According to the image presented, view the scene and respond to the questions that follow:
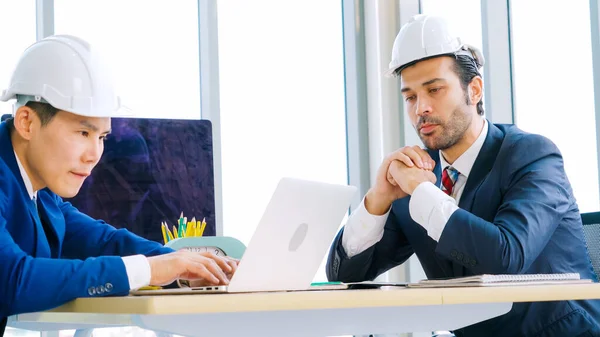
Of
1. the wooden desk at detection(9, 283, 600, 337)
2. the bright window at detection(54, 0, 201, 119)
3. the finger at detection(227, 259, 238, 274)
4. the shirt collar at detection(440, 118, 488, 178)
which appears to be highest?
the bright window at detection(54, 0, 201, 119)

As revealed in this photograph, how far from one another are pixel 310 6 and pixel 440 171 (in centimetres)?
240

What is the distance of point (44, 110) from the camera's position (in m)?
1.88

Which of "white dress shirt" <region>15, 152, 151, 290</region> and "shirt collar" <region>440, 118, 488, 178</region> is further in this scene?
"shirt collar" <region>440, 118, 488, 178</region>

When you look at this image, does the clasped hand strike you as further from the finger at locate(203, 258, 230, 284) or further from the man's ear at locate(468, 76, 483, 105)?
the finger at locate(203, 258, 230, 284)

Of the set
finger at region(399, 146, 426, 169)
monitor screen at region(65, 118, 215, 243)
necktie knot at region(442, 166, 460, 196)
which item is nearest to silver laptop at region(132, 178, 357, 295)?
finger at region(399, 146, 426, 169)

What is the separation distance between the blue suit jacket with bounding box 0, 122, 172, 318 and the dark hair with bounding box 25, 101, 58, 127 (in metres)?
0.10

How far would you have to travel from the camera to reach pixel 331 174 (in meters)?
4.84

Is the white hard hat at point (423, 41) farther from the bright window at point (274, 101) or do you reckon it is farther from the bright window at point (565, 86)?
the bright window at point (274, 101)

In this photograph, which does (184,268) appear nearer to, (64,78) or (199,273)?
(199,273)

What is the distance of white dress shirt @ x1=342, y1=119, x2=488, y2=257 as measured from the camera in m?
2.10

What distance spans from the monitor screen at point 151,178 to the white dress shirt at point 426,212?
0.99m

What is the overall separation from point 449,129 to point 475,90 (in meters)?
0.20

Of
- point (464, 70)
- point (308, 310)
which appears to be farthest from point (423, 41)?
point (308, 310)

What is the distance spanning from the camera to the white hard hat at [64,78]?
184 cm
